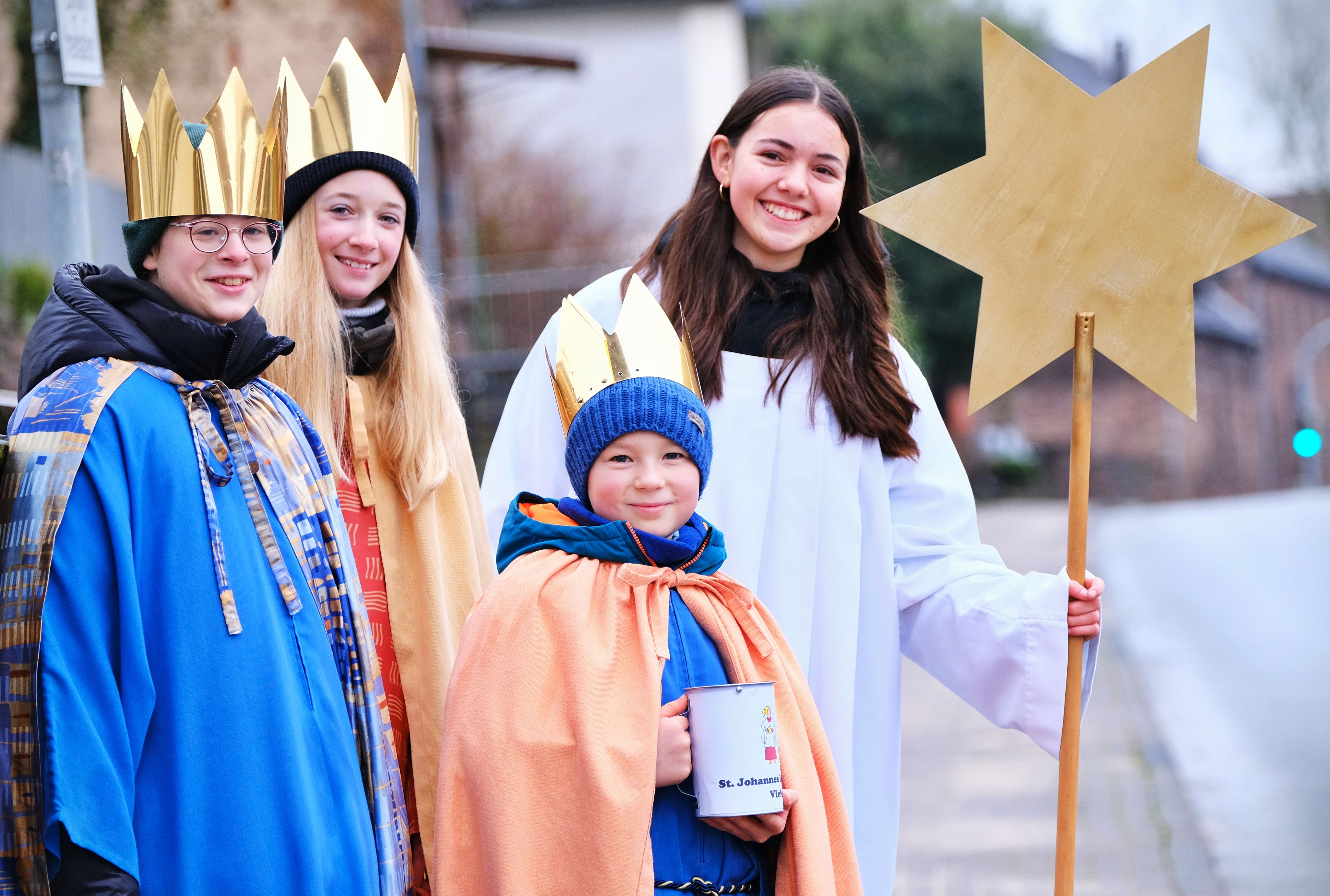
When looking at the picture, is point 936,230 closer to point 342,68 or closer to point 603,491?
point 603,491

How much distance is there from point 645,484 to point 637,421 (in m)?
0.12

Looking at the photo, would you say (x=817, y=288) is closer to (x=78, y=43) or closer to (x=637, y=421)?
(x=637, y=421)

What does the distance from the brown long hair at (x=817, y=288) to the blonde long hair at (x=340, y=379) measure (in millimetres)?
618

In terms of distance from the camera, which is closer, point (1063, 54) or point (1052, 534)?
point (1052, 534)

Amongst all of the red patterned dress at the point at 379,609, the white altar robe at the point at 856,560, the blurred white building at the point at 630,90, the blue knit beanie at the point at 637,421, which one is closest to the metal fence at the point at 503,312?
the blurred white building at the point at 630,90

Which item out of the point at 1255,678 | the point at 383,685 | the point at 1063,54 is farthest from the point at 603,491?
the point at 1063,54

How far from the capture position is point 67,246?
10.4 feet

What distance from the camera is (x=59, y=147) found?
3166 mm

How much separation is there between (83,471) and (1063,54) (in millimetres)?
43994

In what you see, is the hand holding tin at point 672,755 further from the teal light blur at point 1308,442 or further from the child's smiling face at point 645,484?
the teal light blur at point 1308,442

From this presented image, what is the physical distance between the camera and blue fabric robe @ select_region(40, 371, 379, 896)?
197cm

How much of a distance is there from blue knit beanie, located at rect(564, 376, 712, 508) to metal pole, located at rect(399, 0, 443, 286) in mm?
9385

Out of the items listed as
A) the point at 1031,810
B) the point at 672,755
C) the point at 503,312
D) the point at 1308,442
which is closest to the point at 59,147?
the point at 672,755

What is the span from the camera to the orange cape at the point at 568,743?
223 centimetres
